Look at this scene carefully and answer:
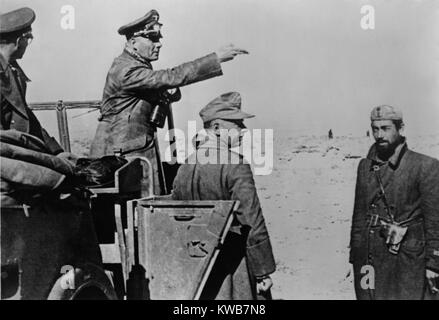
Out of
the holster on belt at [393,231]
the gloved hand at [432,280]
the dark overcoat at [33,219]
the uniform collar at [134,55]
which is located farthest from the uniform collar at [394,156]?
the dark overcoat at [33,219]

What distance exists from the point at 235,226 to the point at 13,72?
163 centimetres

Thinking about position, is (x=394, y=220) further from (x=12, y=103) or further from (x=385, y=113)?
(x=12, y=103)

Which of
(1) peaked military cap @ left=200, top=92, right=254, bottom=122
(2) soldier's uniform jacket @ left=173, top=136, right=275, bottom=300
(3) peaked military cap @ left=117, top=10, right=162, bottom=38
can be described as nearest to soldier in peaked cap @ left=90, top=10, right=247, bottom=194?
(3) peaked military cap @ left=117, top=10, right=162, bottom=38

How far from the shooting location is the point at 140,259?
3.72m

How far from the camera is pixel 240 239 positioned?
12.1 feet

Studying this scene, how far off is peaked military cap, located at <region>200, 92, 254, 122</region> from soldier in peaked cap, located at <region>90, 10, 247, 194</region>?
0.24 metres

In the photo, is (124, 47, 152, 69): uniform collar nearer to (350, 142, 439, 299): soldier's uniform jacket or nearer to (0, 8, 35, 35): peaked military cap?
(0, 8, 35, 35): peaked military cap

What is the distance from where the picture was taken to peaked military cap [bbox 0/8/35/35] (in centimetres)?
377

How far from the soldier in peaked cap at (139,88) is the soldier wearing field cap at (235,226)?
0.46 m

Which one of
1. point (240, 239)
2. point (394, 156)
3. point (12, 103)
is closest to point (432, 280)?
point (394, 156)

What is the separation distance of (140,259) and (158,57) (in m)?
1.45

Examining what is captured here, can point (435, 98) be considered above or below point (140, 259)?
above
